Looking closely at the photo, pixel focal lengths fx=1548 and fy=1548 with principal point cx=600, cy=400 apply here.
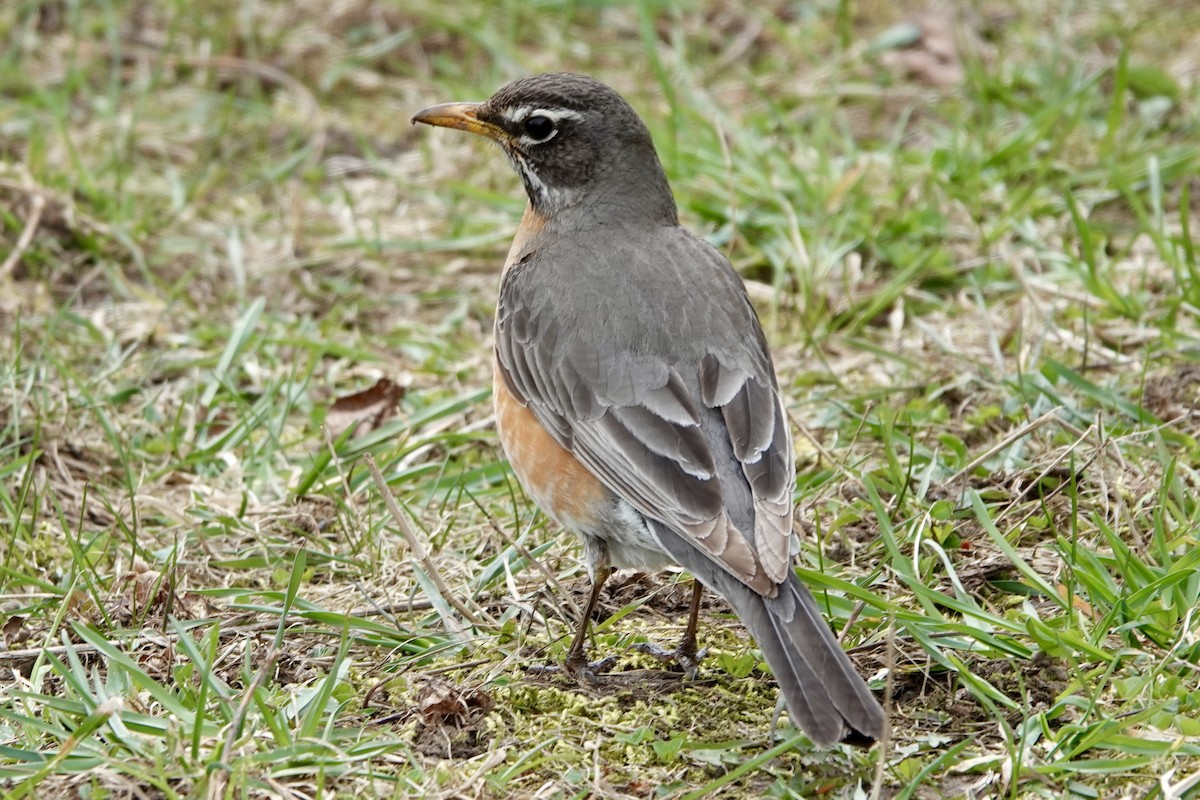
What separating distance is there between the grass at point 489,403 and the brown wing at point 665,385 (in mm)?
469

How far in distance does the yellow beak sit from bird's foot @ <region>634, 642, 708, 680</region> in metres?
2.21

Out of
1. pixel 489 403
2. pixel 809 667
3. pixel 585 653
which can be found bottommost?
pixel 585 653

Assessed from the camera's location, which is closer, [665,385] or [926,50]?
[665,385]

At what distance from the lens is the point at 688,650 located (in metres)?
4.82

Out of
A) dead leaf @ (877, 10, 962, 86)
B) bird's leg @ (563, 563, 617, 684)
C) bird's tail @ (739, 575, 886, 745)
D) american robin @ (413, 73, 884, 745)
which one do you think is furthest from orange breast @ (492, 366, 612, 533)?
dead leaf @ (877, 10, 962, 86)

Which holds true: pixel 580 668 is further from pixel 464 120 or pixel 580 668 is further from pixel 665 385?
pixel 464 120

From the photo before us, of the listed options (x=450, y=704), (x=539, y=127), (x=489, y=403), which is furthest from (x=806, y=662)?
(x=489, y=403)

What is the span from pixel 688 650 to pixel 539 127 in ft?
7.28

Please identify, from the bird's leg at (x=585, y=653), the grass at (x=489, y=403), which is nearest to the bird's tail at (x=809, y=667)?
the grass at (x=489, y=403)

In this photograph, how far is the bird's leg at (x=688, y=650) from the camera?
4777mm

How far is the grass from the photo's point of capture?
4215mm

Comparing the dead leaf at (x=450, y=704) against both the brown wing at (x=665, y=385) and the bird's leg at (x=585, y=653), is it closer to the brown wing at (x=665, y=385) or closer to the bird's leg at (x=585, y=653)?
the bird's leg at (x=585, y=653)

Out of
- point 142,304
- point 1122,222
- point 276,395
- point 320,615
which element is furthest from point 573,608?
point 1122,222

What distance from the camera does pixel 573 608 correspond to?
5098 millimetres
